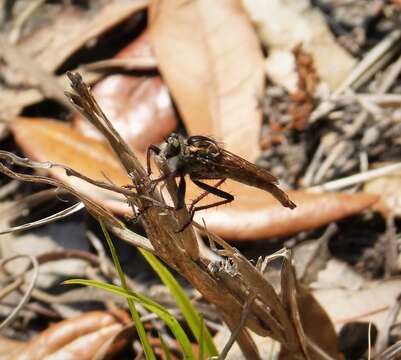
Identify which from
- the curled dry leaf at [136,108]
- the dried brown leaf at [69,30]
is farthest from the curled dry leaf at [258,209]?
the dried brown leaf at [69,30]

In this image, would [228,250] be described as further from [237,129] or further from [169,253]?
[237,129]

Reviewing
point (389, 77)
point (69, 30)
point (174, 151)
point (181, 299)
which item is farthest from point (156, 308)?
point (69, 30)

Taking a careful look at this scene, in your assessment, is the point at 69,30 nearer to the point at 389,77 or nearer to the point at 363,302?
the point at 389,77

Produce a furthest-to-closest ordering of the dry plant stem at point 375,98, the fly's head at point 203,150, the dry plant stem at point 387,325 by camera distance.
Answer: the dry plant stem at point 375,98 → the dry plant stem at point 387,325 → the fly's head at point 203,150

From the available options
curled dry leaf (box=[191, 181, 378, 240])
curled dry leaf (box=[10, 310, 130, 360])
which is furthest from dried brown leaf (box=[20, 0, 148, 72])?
curled dry leaf (box=[10, 310, 130, 360])

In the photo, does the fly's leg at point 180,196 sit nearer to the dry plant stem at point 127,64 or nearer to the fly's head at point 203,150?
the fly's head at point 203,150

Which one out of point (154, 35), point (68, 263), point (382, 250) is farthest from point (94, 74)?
point (382, 250)
